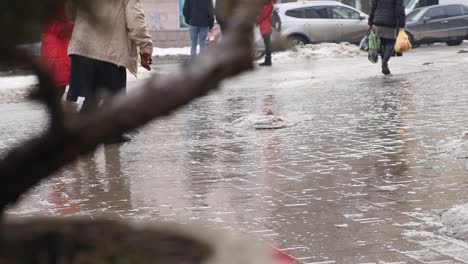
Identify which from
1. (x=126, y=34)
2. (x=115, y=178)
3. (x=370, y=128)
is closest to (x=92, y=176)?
(x=115, y=178)

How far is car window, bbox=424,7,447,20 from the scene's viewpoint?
108 feet

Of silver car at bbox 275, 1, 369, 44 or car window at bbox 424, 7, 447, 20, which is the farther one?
car window at bbox 424, 7, 447, 20

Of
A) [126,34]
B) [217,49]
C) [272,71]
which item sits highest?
[217,49]

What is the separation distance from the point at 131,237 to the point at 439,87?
45.6 feet

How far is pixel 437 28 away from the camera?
32.5 m

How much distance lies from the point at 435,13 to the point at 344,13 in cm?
314

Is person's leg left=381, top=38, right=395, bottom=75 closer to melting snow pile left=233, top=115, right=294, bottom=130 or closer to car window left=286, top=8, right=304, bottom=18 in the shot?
melting snow pile left=233, top=115, right=294, bottom=130

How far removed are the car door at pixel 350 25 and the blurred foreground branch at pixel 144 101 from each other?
30.3 m

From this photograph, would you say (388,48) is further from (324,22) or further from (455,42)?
(455,42)

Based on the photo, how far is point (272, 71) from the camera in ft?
70.2

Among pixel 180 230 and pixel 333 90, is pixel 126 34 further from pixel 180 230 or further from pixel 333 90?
pixel 180 230

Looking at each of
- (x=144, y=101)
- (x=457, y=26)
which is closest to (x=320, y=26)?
(x=457, y=26)

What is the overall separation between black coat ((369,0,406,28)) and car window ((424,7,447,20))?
15.4 metres

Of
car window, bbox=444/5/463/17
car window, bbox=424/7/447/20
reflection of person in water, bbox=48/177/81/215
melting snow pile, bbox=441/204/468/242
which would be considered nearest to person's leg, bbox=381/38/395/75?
reflection of person in water, bbox=48/177/81/215
